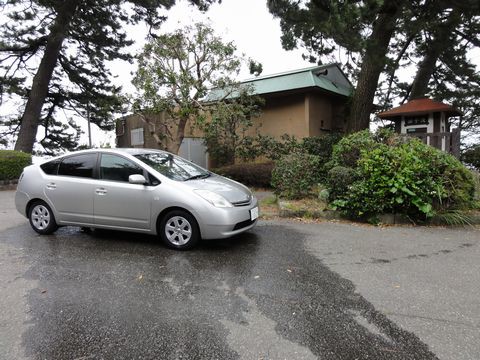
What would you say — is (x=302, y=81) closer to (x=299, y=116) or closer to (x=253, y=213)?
(x=299, y=116)

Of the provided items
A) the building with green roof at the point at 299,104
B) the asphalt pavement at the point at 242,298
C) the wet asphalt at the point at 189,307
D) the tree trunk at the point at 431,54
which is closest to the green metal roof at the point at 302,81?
the building with green roof at the point at 299,104

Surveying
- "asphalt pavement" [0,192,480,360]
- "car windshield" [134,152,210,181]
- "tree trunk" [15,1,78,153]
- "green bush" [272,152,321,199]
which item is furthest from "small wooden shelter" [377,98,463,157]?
"tree trunk" [15,1,78,153]

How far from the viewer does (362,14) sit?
Answer: 8469 mm

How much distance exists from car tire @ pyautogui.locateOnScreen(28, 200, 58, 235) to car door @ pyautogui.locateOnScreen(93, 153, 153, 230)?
999mm

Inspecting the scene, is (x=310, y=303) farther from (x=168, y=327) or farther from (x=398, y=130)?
(x=398, y=130)

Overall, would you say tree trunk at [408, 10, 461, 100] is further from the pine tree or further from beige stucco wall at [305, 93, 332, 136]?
beige stucco wall at [305, 93, 332, 136]

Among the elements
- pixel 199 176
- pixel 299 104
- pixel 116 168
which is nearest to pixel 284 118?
pixel 299 104

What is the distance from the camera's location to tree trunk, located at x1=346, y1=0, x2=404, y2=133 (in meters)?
9.76

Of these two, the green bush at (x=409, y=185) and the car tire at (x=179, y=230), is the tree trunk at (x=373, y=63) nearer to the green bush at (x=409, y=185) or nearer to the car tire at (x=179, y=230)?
the green bush at (x=409, y=185)

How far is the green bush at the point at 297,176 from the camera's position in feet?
26.1

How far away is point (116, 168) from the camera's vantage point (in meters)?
5.22

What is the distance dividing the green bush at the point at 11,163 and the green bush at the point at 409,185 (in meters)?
12.3

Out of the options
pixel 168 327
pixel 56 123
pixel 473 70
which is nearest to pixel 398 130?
pixel 473 70

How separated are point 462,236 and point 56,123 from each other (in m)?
21.7
